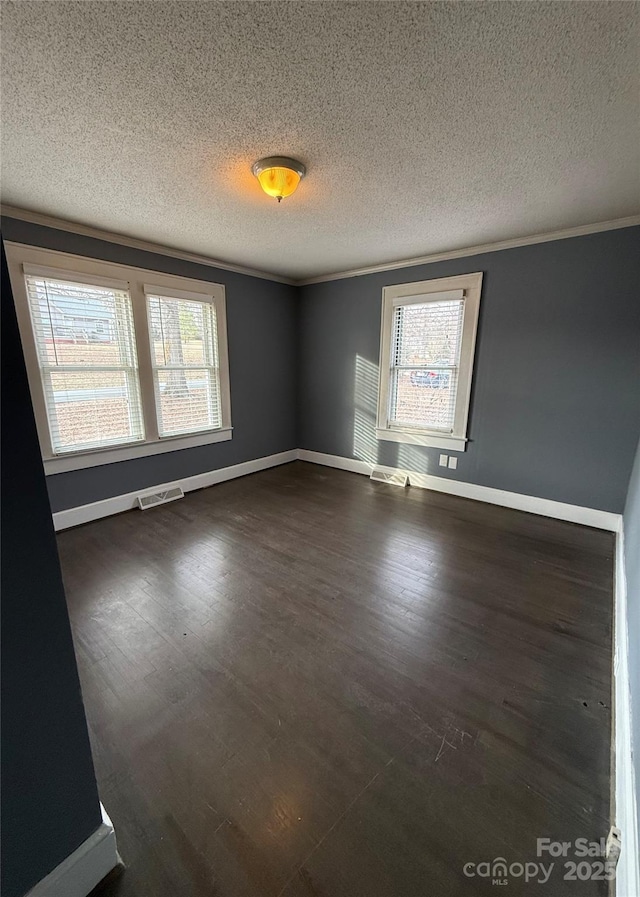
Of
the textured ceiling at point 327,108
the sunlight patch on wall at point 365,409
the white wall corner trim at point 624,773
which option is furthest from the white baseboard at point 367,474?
the textured ceiling at point 327,108

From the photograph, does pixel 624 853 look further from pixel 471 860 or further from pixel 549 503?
pixel 549 503

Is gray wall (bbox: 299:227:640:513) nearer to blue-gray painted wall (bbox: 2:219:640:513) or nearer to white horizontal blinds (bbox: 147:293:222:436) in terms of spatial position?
blue-gray painted wall (bbox: 2:219:640:513)

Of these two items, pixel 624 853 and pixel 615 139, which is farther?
pixel 615 139

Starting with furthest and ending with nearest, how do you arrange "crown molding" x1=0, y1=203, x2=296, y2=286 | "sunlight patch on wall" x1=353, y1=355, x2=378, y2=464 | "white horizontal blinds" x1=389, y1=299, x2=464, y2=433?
1. "sunlight patch on wall" x1=353, y1=355, x2=378, y2=464
2. "white horizontal blinds" x1=389, y1=299, x2=464, y2=433
3. "crown molding" x1=0, y1=203, x2=296, y2=286

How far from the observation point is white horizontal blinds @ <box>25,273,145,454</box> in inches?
112

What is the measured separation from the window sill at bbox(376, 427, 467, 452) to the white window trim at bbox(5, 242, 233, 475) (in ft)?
6.51

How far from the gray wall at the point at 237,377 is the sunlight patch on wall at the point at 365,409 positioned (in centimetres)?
109

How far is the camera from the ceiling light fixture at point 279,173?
1.95 meters

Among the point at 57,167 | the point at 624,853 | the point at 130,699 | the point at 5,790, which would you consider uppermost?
the point at 57,167

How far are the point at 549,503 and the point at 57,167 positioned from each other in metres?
4.59

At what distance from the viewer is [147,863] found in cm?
105

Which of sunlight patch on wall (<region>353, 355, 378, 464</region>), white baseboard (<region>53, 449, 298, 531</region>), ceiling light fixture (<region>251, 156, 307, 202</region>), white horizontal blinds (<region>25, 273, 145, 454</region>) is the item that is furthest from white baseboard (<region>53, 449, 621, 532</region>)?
ceiling light fixture (<region>251, 156, 307, 202</region>)

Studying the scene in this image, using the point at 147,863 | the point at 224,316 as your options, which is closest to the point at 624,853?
the point at 147,863

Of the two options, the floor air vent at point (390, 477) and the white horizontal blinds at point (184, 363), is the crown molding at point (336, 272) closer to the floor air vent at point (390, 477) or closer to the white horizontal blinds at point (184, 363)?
the white horizontal blinds at point (184, 363)
